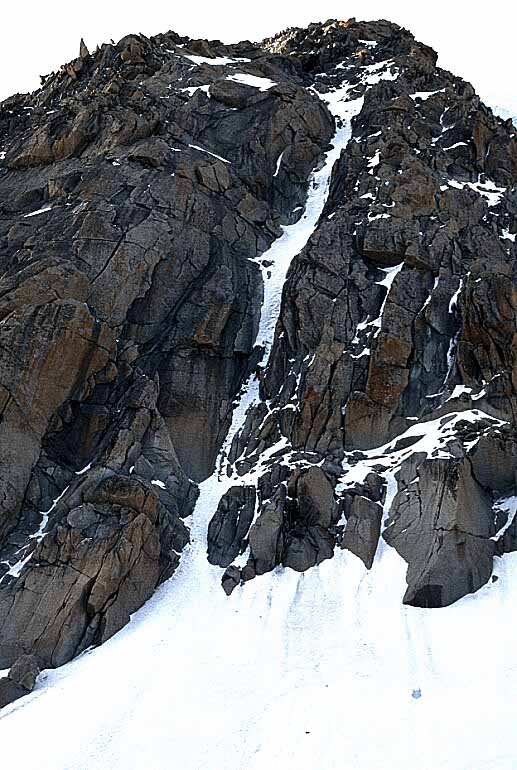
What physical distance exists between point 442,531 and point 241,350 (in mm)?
14862

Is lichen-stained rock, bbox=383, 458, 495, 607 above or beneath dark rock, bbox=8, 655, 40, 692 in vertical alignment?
above

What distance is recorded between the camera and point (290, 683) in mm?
23297

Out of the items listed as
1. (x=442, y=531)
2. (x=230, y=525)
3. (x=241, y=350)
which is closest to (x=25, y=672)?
(x=230, y=525)

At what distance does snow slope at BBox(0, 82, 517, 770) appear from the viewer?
19891 millimetres

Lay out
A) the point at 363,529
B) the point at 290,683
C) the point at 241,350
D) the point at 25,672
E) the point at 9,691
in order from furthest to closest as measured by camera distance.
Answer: the point at 241,350, the point at 363,529, the point at 25,672, the point at 9,691, the point at 290,683

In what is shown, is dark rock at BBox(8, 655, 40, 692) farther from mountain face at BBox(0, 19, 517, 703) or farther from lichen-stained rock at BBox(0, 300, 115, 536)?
lichen-stained rock at BBox(0, 300, 115, 536)

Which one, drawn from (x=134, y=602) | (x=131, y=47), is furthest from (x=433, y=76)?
(x=134, y=602)

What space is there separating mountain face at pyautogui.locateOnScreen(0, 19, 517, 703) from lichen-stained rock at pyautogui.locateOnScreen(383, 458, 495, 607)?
8 cm

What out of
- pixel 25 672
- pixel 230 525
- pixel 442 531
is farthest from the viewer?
pixel 230 525

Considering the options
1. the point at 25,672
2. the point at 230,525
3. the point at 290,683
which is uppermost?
the point at 230,525

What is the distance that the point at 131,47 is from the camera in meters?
55.7

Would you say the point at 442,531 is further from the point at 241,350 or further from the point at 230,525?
the point at 241,350

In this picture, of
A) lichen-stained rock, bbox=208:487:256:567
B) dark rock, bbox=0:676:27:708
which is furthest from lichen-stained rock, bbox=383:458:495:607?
dark rock, bbox=0:676:27:708

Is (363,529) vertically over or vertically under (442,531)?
under
